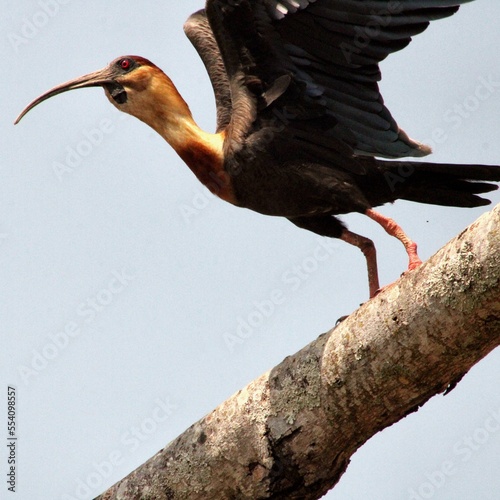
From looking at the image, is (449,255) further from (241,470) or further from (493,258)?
(241,470)

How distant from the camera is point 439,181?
479 cm

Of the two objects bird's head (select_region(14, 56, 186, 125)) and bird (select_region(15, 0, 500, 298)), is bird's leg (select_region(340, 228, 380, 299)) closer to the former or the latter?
bird (select_region(15, 0, 500, 298))

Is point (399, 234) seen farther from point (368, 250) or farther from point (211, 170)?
point (211, 170)

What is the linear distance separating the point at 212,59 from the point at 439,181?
1.78 metres

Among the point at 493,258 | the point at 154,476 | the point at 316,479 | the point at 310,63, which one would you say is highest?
the point at 310,63

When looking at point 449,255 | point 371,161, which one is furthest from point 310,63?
point 449,255

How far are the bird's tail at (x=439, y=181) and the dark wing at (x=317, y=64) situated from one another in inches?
4.3

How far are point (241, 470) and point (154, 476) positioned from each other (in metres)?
0.39

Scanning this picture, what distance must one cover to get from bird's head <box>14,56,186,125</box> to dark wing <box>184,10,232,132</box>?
14.3 inches

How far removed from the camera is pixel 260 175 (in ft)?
14.8

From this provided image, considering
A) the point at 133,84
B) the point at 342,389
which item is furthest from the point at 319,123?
the point at 342,389

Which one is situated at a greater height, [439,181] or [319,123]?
[319,123]

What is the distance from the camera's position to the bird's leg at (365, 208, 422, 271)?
4.09 m

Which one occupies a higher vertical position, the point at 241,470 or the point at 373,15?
the point at 373,15
